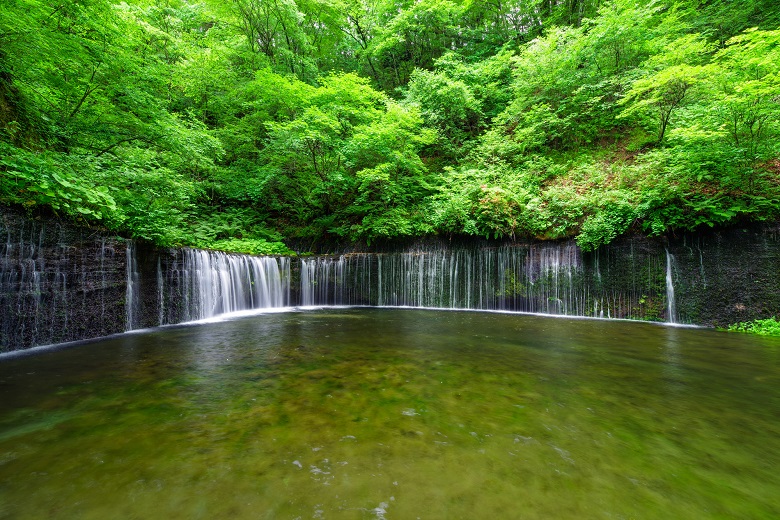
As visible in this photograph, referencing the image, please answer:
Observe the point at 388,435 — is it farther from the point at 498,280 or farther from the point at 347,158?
the point at 347,158

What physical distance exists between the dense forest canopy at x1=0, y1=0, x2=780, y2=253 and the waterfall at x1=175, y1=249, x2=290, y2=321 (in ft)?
3.43

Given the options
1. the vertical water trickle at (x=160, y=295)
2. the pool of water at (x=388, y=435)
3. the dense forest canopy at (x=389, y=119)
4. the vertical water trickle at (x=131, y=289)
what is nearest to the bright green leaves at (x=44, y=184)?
the dense forest canopy at (x=389, y=119)

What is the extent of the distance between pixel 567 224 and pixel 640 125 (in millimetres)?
5688

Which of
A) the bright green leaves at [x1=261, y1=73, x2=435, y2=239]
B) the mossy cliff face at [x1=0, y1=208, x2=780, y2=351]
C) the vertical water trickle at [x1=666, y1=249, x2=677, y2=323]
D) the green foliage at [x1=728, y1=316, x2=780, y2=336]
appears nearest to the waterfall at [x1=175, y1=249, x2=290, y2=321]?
the mossy cliff face at [x1=0, y1=208, x2=780, y2=351]

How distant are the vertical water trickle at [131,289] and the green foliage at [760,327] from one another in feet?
42.5

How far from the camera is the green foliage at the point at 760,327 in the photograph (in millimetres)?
6651

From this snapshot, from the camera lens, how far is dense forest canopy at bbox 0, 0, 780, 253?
6.05 metres

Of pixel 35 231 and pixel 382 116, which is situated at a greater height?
pixel 382 116

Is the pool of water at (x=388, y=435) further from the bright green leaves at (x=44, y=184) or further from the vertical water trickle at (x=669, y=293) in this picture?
the vertical water trickle at (x=669, y=293)

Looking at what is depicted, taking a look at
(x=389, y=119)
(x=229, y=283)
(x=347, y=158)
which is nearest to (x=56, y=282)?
(x=229, y=283)

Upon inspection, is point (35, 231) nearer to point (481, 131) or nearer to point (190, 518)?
point (190, 518)

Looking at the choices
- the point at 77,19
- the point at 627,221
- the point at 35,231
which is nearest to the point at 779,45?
the point at 627,221

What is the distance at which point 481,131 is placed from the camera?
15484mm

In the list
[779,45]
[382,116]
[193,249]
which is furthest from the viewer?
[382,116]
